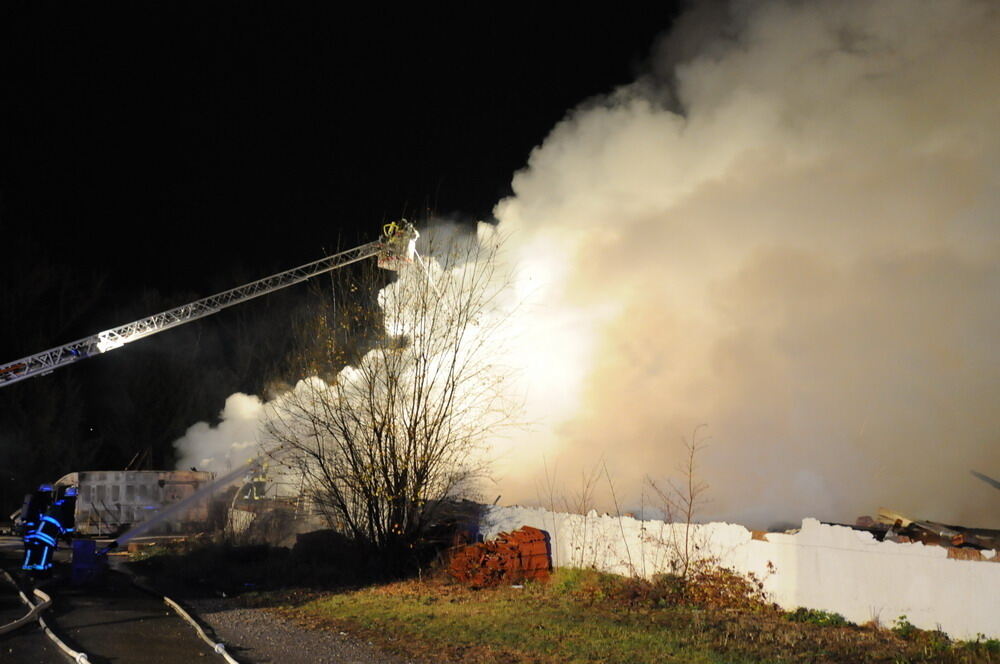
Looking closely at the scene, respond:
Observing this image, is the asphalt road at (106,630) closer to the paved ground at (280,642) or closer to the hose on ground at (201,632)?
the hose on ground at (201,632)

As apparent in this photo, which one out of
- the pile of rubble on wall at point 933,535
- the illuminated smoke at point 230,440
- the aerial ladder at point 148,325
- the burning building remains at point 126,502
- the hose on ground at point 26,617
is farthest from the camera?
the aerial ladder at point 148,325

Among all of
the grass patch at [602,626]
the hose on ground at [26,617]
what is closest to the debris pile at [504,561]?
the grass patch at [602,626]

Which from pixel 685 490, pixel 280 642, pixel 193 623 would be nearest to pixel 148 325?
pixel 685 490

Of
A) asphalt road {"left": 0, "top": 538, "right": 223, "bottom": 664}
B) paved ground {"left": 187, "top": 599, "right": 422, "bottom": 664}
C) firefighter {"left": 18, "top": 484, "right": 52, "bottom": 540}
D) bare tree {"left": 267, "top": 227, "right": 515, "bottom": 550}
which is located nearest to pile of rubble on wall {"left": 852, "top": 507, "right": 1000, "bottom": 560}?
paved ground {"left": 187, "top": 599, "right": 422, "bottom": 664}

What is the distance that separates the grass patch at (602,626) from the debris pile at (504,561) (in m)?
0.36

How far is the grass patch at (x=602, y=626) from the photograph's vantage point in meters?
8.69

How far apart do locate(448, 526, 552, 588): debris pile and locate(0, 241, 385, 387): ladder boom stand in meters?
18.1

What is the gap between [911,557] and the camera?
370 inches

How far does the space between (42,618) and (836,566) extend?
1031cm

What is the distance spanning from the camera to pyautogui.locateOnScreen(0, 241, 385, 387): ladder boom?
32844 mm

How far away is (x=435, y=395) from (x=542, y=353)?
18.0ft

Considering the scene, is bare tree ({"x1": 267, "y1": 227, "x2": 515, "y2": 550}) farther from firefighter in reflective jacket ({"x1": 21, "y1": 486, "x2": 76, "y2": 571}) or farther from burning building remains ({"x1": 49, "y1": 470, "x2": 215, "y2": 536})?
burning building remains ({"x1": 49, "y1": 470, "x2": 215, "y2": 536})

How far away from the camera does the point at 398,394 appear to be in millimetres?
15094

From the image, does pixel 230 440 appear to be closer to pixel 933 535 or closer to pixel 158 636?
pixel 158 636
